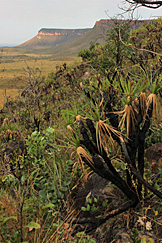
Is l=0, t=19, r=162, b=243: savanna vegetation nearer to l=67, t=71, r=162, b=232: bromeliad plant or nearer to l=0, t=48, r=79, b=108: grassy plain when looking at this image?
l=67, t=71, r=162, b=232: bromeliad plant

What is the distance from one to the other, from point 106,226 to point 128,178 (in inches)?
24.8

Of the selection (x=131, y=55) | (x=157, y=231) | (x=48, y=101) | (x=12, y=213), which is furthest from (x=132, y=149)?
(x=48, y=101)

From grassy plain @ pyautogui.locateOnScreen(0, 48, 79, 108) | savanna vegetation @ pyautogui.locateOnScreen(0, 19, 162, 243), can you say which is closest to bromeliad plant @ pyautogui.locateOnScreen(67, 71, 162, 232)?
savanna vegetation @ pyautogui.locateOnScreen(0, 19, 162, 243)

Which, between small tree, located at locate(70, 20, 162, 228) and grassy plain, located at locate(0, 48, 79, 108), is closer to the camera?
small tree, located at locate(70, 20, 162, 228)

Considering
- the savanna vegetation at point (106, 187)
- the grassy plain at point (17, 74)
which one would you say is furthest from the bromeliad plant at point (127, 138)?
the grassy plain at point (17, 74)

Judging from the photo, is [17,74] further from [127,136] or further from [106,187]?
[127,136]

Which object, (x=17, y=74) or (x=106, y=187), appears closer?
(x=106, y=187)

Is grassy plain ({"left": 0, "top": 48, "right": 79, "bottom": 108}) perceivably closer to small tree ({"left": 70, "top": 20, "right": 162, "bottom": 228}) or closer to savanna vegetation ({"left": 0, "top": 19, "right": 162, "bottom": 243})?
savanna vegetation ({"left": 0, "top": 19, "right": 162, "bottom": 243})

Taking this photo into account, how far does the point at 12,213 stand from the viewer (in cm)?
261

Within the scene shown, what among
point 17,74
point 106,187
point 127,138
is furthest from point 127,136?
point 17,74

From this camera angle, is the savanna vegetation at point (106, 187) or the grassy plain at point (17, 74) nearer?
the savanna vegetation at point (106, 187)

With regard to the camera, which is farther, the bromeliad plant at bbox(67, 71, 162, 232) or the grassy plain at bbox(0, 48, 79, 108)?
the grassy plain at bbox(0, 48, 79, 108)

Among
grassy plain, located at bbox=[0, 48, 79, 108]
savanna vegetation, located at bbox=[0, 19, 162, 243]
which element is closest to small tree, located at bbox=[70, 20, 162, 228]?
savanna vegetation, located at bbox=[0, 19, 162, 243]

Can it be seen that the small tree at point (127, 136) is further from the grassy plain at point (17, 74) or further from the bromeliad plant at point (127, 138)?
the grassy plain at point (17, 74)
